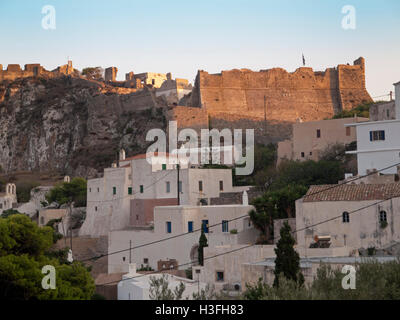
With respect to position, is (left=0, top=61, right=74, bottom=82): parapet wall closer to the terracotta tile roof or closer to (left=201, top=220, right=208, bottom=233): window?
(left=201, top=220, right=208, bottom=233): window

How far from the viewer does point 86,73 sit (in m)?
90.0

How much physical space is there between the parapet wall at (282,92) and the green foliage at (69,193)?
15.5 meters

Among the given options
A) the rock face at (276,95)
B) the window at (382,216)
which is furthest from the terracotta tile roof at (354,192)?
the rock face at (276,95)

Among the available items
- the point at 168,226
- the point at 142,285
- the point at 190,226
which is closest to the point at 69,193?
the point at 168,226

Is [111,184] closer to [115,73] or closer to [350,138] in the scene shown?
[350,138]

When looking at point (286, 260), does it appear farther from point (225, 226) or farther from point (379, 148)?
point (379, 148)

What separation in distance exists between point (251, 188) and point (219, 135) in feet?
56.4

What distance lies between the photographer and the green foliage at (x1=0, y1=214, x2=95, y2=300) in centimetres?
2161

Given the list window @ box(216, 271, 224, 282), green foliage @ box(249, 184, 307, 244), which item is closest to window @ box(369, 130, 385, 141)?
green foliage @ box(249, 184, 307, 244)

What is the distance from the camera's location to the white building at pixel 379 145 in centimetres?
3278

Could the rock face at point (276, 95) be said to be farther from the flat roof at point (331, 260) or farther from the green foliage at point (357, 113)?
the flat roof at point (331, 260)

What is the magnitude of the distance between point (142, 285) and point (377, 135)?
14392 mm

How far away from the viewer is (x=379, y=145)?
3322 cm

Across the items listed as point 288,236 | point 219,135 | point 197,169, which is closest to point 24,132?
point 219,135
